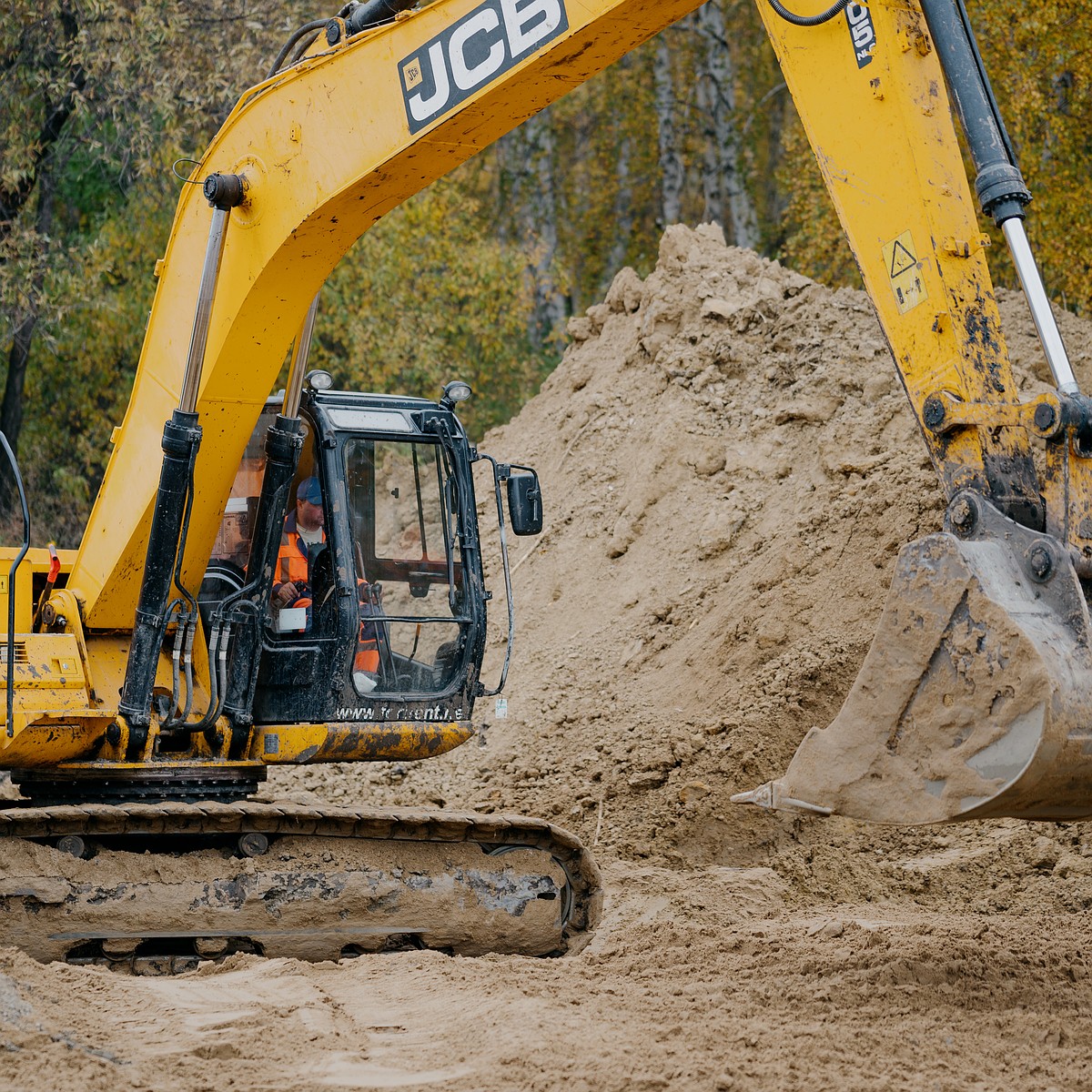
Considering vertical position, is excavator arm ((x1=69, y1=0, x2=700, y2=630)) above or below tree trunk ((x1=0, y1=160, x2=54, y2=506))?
below

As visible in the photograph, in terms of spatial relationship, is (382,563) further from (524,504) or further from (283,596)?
(524,504)

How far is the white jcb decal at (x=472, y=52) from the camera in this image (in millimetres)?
4672

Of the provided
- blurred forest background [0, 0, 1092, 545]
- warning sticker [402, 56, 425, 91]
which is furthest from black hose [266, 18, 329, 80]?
blurred forest background [0, 0, 1092, 545]

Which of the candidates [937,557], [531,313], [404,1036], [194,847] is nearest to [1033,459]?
[937,557]

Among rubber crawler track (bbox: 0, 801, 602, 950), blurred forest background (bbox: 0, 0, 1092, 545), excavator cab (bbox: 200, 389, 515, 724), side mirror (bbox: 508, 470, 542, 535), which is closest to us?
rubber crawler track (bbox: 0, 801, 602, 950)

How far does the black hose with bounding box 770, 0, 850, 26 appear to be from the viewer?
439 centimetres

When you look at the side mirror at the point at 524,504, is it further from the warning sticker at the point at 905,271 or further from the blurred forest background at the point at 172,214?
the blurred forest background at the point at 172,214

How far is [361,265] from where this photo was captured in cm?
1816

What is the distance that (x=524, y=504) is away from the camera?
21.4 ft

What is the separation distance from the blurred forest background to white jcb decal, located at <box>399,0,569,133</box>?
10193 mm

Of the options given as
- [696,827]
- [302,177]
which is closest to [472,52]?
[302,177]

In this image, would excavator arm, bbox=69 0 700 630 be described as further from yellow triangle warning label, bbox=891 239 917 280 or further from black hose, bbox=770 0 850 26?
yellow triangle warning label, bbox=891 239 917 280

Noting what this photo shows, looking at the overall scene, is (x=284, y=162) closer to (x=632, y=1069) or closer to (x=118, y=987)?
(x=118, y=987)

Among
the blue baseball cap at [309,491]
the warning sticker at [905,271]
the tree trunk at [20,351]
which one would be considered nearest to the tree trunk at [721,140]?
the tree trunk at [20,351]
